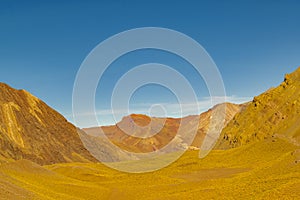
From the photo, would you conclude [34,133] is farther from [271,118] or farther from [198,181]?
[198,181]

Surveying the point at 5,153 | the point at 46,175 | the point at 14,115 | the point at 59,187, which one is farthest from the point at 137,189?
the point at 14,115

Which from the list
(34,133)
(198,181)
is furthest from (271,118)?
(34,133)

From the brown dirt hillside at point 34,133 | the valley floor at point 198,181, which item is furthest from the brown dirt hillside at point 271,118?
the brown dirt hillside at point 34,133

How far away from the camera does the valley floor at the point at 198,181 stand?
3070cm

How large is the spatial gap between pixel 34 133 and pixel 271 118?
8546cm

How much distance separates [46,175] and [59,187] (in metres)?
11.0

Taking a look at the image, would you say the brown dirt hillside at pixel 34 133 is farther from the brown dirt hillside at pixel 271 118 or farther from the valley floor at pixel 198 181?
the brown dirt hillside at pixel 271 118

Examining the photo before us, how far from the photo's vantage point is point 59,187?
4272 centimetres

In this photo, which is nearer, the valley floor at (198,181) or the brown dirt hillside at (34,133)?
the valley floor at (198,181)

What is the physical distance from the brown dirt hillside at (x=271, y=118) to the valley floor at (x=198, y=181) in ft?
36.2

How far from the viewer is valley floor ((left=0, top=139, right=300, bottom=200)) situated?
30703 millimetres

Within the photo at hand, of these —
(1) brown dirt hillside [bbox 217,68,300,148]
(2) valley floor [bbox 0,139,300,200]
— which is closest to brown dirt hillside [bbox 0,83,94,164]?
(2) valley floor [bbox 0,139,300,200]

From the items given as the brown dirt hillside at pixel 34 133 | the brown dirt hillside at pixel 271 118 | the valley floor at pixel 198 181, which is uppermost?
the brown dirt hillside at pixel 34 133

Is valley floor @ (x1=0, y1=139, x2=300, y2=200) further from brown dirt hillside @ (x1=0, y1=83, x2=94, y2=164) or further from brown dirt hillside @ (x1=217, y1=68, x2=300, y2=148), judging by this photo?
brown dirt hillside @ (x1=0, y1=83, x2=94, y2=164)
